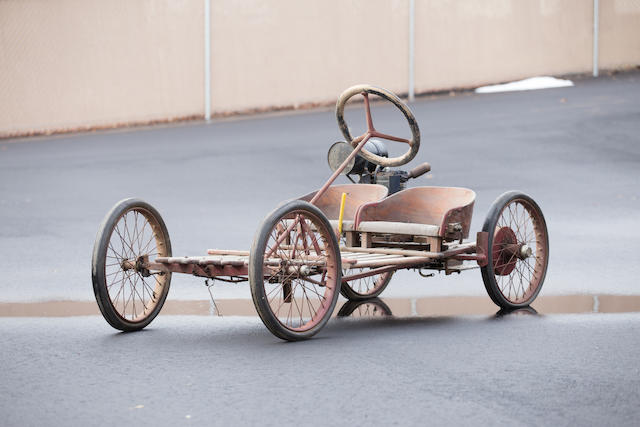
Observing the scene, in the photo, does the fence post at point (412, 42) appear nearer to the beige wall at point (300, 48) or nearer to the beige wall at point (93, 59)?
the beige wall at point (300, 48)

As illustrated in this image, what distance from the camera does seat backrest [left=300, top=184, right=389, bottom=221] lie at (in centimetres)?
789

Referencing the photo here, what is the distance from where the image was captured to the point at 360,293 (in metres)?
8.34

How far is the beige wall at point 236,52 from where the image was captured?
816 inches

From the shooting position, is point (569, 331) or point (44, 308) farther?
point (44, 308)

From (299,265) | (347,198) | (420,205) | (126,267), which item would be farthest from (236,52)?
(299,265)

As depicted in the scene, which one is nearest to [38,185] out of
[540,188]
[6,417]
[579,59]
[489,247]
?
[540,188]

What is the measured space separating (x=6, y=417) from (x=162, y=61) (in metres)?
16.7

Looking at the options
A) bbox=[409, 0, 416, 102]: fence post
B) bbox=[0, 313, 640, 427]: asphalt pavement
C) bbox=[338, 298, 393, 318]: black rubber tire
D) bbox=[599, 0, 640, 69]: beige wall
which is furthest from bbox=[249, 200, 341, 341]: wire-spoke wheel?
bbox=[599, 0, 640, 69]: beige wall

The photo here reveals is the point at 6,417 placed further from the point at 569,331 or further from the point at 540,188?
the point at 540,188

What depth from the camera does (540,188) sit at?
13922 millimetres

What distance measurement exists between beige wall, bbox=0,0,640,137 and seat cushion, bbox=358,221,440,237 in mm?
14206

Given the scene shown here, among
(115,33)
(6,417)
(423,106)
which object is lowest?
(6,417)

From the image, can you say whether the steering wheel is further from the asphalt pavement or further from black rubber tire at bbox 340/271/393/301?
the asphalt pavement

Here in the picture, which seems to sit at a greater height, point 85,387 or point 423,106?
point 423,106
